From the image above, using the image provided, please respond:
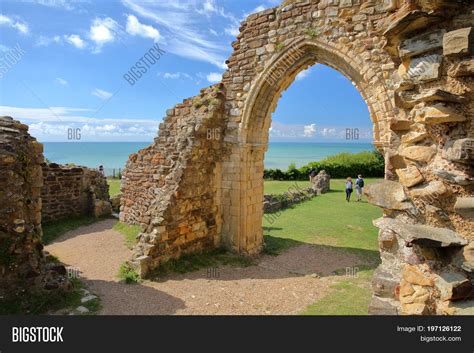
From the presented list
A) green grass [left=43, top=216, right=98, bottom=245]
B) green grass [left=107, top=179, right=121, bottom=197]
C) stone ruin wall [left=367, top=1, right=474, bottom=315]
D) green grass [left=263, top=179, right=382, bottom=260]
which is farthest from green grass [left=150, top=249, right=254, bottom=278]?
green grass [left=107, top=179, right=121, bottom=197]

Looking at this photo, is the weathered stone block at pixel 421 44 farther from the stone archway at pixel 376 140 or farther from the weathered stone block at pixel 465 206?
the weathered stone block at pixel 465 206

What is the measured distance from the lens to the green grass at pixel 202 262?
287 inches

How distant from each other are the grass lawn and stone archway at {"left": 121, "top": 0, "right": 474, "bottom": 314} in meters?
2.41

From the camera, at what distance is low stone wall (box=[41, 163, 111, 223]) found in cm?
1150

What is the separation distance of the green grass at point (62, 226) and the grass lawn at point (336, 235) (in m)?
6.56

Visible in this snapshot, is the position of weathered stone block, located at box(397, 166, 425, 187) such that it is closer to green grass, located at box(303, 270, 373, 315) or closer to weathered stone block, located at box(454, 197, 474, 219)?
weathered stone block, located at box(454, 197, 474, 219)

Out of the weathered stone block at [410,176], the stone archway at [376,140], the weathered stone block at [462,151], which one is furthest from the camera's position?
the weathered stone block at [410,176]

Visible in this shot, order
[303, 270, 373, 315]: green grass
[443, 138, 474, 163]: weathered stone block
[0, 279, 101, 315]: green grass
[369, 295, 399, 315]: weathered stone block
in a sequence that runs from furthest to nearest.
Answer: [303, 270, 373, 315]: green grass, [0, 279, 101, 315]: green grass, [369, 295, 399, 315]: weathered stone block, [443, 138, 474, 163]: weathered stone block

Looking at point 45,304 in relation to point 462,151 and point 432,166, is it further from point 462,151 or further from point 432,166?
point 462,151

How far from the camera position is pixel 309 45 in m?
7.56

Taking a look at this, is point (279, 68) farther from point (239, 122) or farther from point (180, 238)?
point (180, 238)

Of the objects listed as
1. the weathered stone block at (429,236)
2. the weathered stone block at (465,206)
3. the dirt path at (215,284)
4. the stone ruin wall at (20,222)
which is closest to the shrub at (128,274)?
the dirt path at (215,284)

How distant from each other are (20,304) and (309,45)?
7.48m

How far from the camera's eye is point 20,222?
17.0 ft
